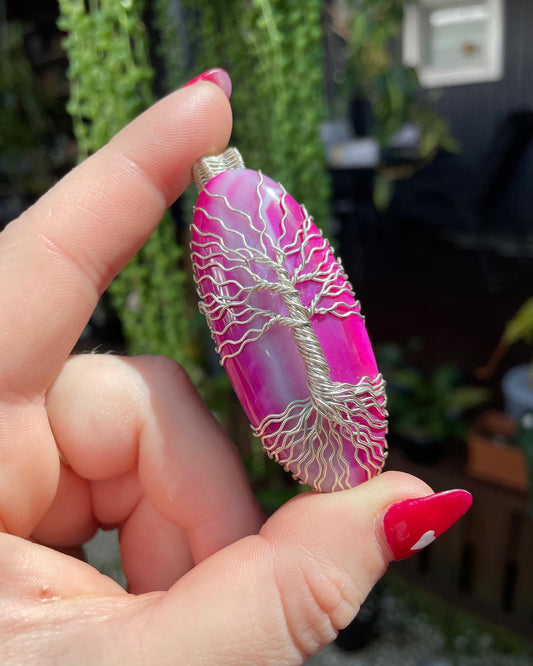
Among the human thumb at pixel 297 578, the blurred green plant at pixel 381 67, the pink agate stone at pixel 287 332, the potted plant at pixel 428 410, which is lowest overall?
the potted plant at pixel 428 410

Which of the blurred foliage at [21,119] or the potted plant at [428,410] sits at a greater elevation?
the blurred foliage at [21,119]

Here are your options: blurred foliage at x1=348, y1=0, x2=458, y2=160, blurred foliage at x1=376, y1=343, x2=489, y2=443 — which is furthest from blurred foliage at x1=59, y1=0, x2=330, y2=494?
blurred foliage at x1=376, y1=343, x2=489, y2=443

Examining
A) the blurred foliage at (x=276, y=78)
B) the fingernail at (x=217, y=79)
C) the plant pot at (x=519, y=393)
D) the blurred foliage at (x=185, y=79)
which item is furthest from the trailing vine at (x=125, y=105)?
the plant pot at (x=519, y=393)

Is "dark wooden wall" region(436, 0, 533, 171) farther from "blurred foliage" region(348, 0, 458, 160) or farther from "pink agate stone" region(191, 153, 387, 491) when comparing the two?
"pink agate stone" region(191, 153, 387, 491)

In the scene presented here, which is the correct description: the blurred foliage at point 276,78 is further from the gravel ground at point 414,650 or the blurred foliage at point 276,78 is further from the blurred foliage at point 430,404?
the gravel ground at point 414,650

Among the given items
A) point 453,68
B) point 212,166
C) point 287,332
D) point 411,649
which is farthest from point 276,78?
point 453,68

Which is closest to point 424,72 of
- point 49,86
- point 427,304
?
point 427,304

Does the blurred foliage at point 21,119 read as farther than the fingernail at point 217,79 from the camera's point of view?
Yes
